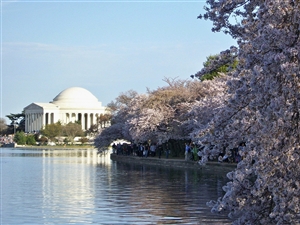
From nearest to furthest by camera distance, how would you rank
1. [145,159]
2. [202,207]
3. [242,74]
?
[242,74] → [202,207] → [145,159]

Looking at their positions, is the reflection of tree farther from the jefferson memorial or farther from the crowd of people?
the jefferson memorial

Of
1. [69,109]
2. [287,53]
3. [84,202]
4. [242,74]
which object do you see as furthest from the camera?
[69,109]

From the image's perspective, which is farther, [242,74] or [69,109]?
[69,109]

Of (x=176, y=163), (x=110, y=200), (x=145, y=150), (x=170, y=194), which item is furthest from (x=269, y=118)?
(x=145, y=150)

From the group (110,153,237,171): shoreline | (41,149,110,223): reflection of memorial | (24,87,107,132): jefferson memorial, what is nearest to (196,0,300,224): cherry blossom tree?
(41,149,110,223): reflection of memorial

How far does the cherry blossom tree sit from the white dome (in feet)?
589

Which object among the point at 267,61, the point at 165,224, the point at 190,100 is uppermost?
the point at 190,100

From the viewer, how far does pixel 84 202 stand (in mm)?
20328

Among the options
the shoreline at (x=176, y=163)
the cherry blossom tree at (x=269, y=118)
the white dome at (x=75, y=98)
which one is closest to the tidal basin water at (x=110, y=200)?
the shoreline at (x=176, y=163)

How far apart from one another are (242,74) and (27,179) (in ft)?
71.7

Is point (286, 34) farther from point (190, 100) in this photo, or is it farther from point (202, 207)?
point (190, 100)

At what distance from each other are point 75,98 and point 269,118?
606 ft

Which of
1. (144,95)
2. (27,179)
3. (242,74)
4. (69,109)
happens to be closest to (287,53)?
(242,74)

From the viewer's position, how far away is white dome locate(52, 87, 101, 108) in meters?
190
